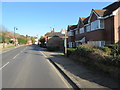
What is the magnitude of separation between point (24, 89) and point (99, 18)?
15.8m

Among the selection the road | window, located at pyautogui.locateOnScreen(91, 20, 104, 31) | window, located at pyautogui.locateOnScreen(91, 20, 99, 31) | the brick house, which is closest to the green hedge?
the road

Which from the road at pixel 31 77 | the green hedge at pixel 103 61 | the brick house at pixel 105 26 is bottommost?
the road at pixel 31 77

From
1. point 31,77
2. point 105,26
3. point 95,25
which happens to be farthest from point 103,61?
point 95,25

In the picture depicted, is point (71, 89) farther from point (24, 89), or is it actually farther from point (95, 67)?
point (95, 67)

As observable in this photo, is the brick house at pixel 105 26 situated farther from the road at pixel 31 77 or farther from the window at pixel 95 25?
the road at pixel 31 77

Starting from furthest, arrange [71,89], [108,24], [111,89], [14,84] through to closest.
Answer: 1. [108,24]
2. [14,84]
3. [71,89]
4. [111,89]

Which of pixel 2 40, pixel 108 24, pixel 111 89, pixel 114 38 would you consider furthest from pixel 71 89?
pixel 2 40

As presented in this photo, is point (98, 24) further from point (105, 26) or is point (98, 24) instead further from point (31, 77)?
point (31, 77)

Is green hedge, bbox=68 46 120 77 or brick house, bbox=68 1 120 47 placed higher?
brick house, bbox=68 1 120 47

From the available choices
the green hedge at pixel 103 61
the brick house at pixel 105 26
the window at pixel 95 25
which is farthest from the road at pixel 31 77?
the window at pixel 95 25

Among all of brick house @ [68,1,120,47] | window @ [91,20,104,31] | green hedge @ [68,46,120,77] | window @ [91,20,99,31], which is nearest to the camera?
green hedge @ [68,46,120,77]

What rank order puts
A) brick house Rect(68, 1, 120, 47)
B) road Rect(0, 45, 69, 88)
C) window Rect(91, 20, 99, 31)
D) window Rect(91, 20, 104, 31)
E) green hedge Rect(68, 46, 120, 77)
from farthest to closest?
window Rect(91, 20, 99, 31), window Rect(91, 20, 104, 31), brick house Rect(68, 1, 120, 47), green hedge Rect(68, 46, 120, 77), road Rect(0, 45, 69, 88)

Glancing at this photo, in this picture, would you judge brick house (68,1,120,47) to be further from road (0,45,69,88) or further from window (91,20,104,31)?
road (0,45,69,88)

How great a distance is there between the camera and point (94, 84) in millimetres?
6227
